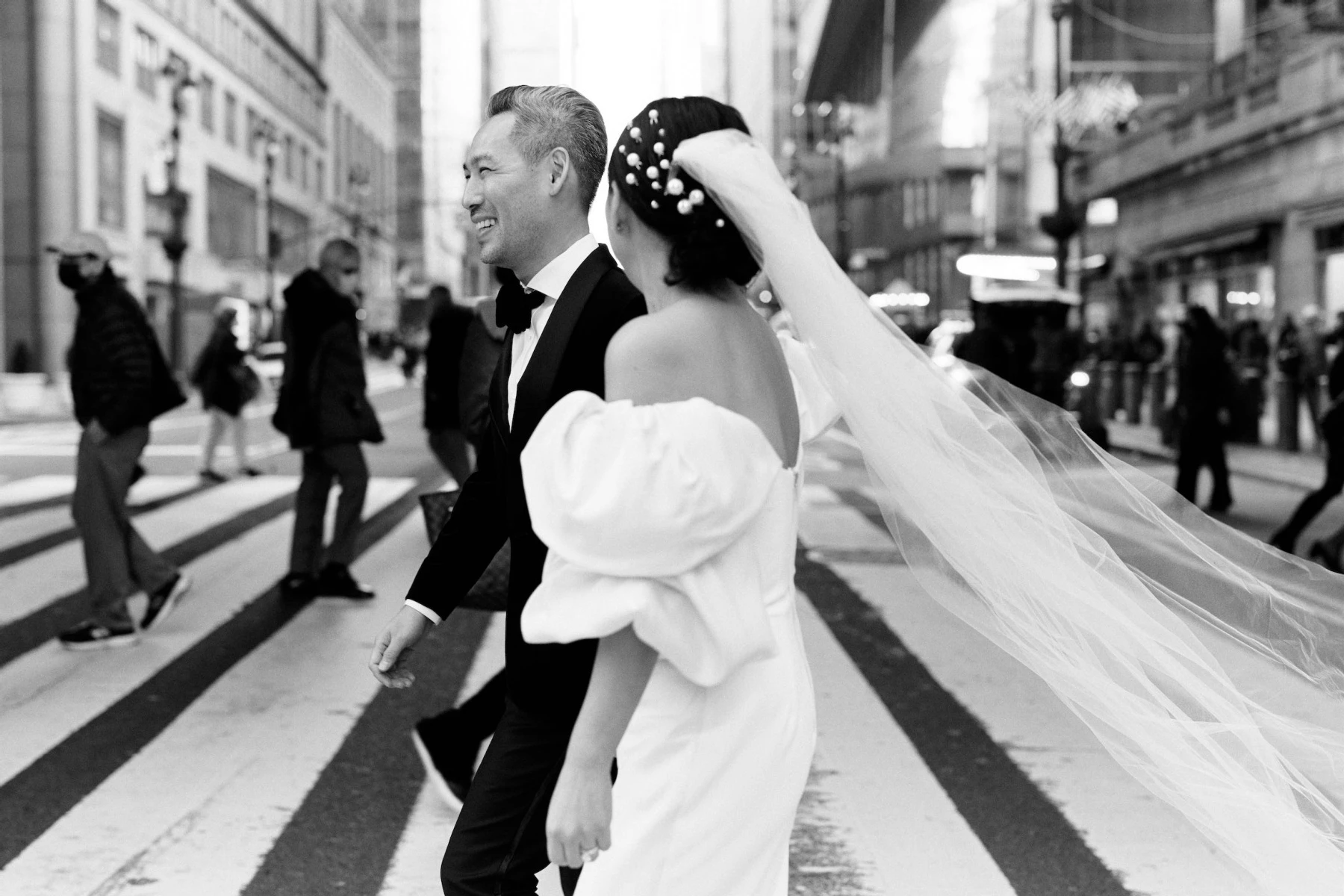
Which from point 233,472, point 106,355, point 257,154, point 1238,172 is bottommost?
point 233,472

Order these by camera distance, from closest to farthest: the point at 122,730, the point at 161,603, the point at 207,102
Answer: the point at 122,730 → the point at 161,603 → the point at 207,102

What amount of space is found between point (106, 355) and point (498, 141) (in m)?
5.64

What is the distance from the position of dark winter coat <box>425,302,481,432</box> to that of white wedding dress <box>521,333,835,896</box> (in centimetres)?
703

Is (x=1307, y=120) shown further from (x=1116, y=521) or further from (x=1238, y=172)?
(x=1116, y=521)

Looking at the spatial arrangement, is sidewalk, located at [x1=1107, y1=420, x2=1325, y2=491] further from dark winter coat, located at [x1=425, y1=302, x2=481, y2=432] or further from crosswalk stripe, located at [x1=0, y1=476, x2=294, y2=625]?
crosswalk stripe, located at [x1=0, y1=476, x2=294, y2=625]

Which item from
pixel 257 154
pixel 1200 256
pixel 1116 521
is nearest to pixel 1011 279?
pixel 1200 256

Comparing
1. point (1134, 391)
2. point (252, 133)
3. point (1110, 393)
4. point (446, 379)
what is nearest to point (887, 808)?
point (446, 379)

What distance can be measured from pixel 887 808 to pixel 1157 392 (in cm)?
2223

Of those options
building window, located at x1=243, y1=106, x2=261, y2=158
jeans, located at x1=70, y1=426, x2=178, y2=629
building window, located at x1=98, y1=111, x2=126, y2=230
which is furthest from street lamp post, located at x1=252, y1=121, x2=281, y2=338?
jeans, located at x1=70, y1=426, x2=178, y2=629

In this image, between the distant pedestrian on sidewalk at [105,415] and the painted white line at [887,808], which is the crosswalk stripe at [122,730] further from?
the painted white line at [887,808]

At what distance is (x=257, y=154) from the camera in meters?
68.6

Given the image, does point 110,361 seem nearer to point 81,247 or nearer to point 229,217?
point 81,247

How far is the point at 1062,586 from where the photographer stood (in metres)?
2.90

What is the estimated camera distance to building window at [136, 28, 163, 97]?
50562 mm
